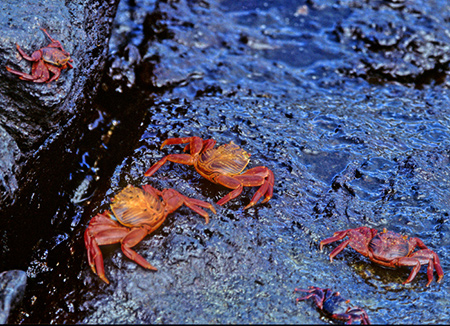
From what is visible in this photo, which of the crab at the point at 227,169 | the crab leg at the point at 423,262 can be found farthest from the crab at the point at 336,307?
the crab at the point at 227,169

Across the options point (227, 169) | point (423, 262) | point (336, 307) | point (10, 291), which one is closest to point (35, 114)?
point (10, 291)

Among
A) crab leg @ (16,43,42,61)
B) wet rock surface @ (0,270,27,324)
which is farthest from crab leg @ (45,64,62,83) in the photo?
wet rock surface @ (0,270,27,324)

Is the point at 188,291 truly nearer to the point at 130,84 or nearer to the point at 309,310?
the point at 309,310

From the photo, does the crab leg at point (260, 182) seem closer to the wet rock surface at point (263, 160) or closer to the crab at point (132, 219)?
the wet rock surface at point (263, 160)

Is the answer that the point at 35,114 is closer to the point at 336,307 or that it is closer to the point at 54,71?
the point at 54,71

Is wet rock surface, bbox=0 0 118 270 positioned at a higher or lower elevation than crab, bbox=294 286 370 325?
higher

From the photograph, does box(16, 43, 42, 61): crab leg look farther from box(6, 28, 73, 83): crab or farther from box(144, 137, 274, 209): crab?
box(144, 137, 274, 209): crab
